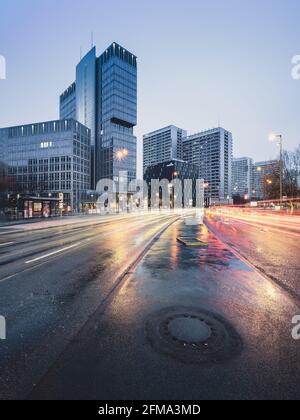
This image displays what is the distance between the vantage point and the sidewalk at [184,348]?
2.43m

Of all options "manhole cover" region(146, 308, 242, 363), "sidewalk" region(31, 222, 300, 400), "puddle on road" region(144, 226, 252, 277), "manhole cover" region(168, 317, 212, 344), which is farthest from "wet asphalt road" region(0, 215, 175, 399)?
"manhole cover" region(168, 317, 212, 344)

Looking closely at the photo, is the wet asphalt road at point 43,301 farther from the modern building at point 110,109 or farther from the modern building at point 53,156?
the modern building at point 110,109

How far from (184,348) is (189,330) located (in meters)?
0.46

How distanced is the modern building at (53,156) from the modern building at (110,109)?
48.6ft

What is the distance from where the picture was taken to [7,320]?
397 centimetres

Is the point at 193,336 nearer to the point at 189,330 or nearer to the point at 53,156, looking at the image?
the point at 189,330

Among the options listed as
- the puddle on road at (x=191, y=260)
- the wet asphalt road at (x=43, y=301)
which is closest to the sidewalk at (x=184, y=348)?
the wet asphalt road at (x=43, y=301)

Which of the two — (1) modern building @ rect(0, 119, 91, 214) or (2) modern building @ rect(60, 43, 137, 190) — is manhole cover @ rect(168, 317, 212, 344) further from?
(2) modern building @ rect(60, 43, 137, 190)

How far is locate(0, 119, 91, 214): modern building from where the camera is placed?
90125mm

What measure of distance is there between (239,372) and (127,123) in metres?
124

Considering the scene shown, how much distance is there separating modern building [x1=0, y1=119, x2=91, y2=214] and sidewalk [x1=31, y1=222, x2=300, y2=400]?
3450 inches

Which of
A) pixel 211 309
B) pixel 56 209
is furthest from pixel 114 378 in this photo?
pixel 56 209

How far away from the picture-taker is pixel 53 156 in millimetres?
91688
